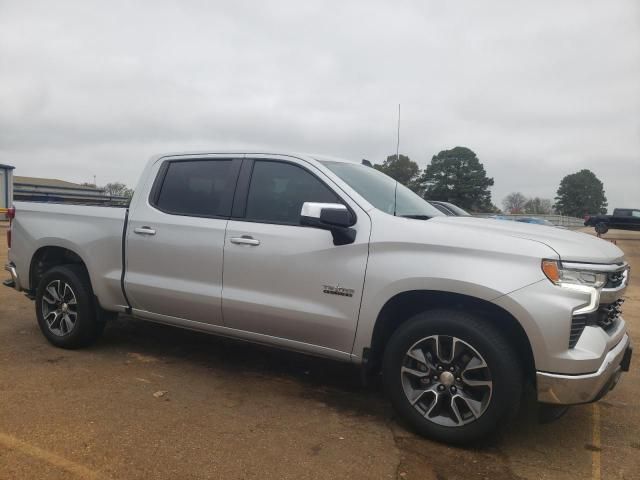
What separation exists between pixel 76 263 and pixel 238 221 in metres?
1.97

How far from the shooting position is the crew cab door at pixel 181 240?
4.18 m

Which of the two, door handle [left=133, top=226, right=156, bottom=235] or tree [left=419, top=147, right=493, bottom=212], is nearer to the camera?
door handle [left=133, top=226, right=156, bottom=235]

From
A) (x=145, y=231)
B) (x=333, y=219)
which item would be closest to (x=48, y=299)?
(x=145, y=231)

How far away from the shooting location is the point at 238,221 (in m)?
4.11

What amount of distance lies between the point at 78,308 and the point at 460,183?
20165 millimetres

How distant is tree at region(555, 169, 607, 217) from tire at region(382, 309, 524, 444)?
9173cm

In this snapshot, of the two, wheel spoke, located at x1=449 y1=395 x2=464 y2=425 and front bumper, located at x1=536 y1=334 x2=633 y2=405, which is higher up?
front bumper, located at x1=536 y1=334 x2=633 y2=405

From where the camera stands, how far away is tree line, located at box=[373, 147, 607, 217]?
899cm

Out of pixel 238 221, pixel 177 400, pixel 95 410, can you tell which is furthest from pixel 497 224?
pixel 95 410

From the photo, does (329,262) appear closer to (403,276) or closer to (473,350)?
(403,276)

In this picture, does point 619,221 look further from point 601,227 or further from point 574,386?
point 574,386

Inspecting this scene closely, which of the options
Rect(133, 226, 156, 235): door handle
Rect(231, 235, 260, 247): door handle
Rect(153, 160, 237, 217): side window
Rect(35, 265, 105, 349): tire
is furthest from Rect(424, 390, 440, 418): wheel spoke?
Rect(35, 265, 105, 349): tire

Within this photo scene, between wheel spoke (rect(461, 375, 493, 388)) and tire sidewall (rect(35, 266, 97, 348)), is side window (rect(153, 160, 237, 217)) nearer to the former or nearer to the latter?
tire sidewall (rect(35, 266, 97, 348))

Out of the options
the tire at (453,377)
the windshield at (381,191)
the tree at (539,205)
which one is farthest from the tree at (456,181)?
the tree at (539,205)
